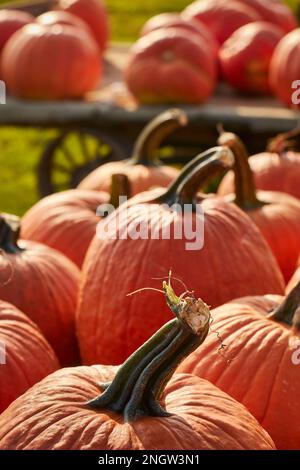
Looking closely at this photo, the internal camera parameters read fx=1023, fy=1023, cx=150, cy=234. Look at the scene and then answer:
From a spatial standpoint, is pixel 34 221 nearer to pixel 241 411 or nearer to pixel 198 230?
pixel 198 230

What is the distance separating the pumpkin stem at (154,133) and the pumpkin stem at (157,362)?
1.24 metres

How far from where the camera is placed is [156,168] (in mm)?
2658

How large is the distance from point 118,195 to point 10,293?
380mm

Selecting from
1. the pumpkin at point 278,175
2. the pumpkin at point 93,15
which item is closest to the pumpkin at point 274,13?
the pumpkin at point 93,15

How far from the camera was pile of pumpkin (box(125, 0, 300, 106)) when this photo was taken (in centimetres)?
481

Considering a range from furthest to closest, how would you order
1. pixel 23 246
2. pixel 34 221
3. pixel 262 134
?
pixel 262 134 < pixel 34 221 < pixel 23 246

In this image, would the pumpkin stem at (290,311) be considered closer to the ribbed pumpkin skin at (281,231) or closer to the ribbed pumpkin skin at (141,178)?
the ribbed pumpkin skin at (281,231)

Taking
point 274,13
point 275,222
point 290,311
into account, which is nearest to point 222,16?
point 274,13

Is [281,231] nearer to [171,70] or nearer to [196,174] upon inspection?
[196,174]

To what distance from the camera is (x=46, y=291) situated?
78.5 inches

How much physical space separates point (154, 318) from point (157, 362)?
674 mm

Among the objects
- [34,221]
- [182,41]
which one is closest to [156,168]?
[34,221]

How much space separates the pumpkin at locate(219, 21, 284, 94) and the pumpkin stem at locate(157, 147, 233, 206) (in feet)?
10.7

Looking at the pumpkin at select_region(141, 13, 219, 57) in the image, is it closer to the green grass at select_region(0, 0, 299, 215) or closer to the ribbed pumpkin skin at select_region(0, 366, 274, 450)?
the green grass at select_region(0, 0, 299, 215)
